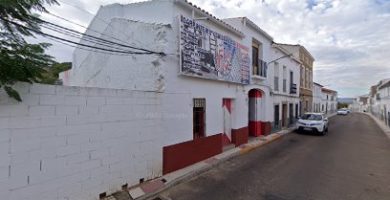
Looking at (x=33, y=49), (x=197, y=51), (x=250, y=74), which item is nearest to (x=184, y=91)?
(x=197, y=51)

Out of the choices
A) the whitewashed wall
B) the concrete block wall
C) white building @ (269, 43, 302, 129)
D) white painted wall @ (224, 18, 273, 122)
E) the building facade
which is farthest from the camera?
the building facade

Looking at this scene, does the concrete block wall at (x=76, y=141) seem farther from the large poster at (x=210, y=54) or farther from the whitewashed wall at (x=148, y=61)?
the large poster at (x=210, y=54)

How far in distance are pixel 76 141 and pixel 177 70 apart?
13.3 feet

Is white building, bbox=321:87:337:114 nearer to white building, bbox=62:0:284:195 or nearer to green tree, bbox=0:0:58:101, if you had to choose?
white building, bbox=62:0:284:195

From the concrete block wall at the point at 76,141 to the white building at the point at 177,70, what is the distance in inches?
13.5

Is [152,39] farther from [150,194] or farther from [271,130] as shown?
[271,130]

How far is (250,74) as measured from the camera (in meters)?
15.3

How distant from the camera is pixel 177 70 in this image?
29.7ft

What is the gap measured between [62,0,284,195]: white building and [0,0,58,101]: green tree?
3622 mm

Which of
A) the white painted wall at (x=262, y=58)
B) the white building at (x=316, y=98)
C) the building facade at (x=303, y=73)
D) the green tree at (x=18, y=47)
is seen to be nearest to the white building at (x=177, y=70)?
the white painted wall at (x=262, y=58)

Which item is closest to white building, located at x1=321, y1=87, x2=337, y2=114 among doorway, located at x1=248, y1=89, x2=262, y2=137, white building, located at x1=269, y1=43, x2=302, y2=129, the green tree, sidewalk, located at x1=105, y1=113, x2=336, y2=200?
white building, located at x1=269, y1=43, x2=302, y2=129

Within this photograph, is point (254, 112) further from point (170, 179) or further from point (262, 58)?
point (170, 179)

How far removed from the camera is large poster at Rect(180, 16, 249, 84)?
935 centimetres

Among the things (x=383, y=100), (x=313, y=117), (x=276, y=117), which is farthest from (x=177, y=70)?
(x=383, y=100)
